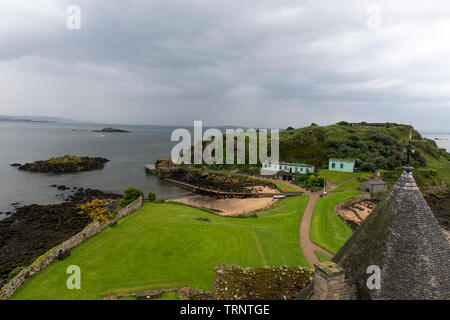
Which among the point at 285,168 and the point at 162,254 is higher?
the point at 285,168

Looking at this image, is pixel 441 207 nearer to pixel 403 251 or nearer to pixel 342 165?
pixel 342 165

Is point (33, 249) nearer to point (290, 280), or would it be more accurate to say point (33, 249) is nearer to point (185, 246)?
point (185, 246)

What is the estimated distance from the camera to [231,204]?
1757 inches

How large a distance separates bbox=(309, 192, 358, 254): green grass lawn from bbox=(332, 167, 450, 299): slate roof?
15851 millimetres

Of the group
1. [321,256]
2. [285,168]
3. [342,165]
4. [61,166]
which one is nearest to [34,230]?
[321,256]

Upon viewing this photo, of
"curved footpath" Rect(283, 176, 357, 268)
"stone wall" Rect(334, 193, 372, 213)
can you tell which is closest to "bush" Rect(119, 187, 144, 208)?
"curved footpath" Rect(283, 176, 357, 268)

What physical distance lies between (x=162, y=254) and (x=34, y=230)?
23574 millimetres

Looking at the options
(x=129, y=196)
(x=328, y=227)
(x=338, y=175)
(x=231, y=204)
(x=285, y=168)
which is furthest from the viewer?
(x=285, y=168)

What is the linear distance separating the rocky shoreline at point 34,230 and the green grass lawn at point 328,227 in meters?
29.6

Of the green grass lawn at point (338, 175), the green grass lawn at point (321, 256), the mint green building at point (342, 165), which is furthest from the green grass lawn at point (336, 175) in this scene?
the green grass lawn at point (321, 256)

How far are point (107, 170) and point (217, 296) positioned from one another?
76681mm

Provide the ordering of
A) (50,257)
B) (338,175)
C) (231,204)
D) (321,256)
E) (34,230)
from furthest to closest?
(338,175), (231,204), (34,230), (321,256), (50,257)

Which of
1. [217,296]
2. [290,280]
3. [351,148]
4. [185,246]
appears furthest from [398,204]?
[351,148]
